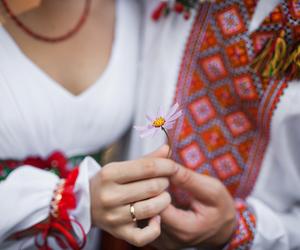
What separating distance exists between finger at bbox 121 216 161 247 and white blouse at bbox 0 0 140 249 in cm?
7

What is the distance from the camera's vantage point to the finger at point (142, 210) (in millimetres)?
463

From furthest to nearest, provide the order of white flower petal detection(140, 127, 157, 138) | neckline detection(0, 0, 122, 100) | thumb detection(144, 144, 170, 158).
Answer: neckline detection(0, 0, 122, 100), thumb detection(144, 144, 170, 158), white flower petal detection(140, 127, 157, 138)

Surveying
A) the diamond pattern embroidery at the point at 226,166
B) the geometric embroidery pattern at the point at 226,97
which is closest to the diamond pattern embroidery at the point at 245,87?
the geometric embroidery pattern at the point at 226,97

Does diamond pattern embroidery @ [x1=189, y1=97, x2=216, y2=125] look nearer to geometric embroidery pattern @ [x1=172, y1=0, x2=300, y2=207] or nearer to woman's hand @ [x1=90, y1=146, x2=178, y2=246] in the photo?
geometric embroidery pattern @ [x1=172, y1=0, x2=300, y2=207]

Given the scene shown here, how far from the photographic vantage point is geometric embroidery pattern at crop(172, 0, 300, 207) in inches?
24.4

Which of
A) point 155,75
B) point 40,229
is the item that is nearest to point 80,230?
point 40,229

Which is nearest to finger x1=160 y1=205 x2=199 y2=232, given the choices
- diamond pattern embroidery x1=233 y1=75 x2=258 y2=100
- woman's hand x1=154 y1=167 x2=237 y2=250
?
woman's hand x1=154 y1=167 x2=237 y2=250

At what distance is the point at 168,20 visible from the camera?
707 millimetres

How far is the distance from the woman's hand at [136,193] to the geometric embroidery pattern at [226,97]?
5.4 inches

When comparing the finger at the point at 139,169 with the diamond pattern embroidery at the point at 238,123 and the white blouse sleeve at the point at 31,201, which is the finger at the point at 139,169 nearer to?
the white blouse sleeve at the point at 31,201

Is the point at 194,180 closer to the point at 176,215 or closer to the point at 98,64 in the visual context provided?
the point at 176,215

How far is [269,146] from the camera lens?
0.66 meters

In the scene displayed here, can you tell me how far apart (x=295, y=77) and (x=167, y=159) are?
27 centimetres

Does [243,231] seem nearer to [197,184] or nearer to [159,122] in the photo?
[197,184]
